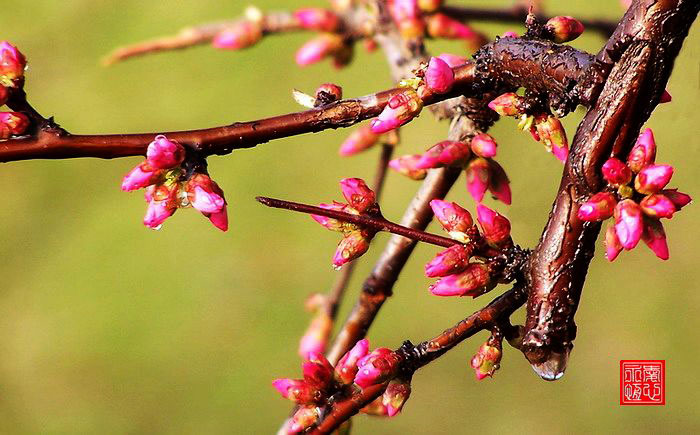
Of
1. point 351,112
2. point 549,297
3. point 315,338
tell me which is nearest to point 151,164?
point 351,112

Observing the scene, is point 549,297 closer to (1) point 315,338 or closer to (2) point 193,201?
(2) point 193,201

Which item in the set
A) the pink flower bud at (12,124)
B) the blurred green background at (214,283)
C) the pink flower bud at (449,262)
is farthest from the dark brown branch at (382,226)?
the blurred green background at (214,283)

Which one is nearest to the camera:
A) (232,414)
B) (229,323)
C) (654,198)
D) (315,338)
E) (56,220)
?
(654,198)

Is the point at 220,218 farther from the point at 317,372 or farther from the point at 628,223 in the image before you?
the point at 628,223

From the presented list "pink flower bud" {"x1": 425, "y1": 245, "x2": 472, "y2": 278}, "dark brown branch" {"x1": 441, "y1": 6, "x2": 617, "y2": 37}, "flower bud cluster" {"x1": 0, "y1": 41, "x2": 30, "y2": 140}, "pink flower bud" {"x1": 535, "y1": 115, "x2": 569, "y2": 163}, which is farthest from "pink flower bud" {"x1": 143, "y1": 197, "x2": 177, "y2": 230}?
"dark brown branch" {"x1": 441, "y1": 6, "x2": 617, "y2": 37}

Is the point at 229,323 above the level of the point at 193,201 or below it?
above

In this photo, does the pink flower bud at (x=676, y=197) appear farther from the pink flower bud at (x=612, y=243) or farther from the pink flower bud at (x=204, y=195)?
the pink flower bud at (x=204, y=195)
